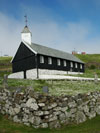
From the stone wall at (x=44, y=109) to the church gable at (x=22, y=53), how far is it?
22.8m

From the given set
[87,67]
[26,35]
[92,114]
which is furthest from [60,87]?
[87,67]

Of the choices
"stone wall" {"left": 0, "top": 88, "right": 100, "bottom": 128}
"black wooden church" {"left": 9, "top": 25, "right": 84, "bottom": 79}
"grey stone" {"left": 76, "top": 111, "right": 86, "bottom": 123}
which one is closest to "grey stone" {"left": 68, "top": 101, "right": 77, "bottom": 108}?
"stone wall" {"left": 0, "top": 88, "right": 100, "bottom": 128}

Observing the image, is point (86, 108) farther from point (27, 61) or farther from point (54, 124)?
point (27, 61)

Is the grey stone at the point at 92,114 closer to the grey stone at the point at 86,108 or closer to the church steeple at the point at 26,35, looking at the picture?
the grey stone at the point at 86,108

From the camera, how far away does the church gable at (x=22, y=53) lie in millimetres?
37156

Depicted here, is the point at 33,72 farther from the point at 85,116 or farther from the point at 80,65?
the point at 80,65

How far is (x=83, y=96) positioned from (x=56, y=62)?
2756 centimetres

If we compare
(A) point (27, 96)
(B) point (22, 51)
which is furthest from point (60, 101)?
(B) point (22, 51)

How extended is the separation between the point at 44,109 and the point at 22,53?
27.9 metres

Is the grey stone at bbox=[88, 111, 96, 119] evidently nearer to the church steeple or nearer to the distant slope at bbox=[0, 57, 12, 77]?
the church steeple

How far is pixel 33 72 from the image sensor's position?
1411 inches

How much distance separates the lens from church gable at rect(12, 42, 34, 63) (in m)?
37.2

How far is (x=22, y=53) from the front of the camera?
39.1 meters

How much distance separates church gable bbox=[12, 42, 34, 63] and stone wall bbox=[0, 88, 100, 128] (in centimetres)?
2284
